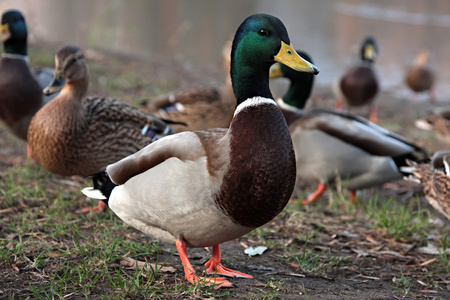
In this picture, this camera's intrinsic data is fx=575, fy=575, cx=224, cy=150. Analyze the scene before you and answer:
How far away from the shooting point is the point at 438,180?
143 inches

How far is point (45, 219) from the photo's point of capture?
3.52 meters

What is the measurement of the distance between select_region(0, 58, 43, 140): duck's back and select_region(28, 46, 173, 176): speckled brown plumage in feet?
2.25

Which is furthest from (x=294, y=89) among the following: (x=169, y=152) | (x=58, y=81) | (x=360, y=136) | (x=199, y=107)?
(x=169, y=152)

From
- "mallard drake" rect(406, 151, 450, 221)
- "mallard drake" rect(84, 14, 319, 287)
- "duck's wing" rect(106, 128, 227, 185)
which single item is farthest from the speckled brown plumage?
"mallard drake" rect(406, 151, 450, 221)

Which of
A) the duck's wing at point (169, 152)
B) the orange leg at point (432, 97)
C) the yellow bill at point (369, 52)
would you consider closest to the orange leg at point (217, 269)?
the duck's wing at point (169, 152)

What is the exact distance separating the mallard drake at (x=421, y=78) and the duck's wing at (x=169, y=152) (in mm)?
7832

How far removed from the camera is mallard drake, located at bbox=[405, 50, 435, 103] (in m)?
9.80

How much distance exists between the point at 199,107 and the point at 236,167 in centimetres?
289

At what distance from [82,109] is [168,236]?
1.49 m

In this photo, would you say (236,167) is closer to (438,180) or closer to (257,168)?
(257,168)

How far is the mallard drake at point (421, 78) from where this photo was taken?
9805 mm

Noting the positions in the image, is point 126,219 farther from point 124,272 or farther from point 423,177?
point 423,177

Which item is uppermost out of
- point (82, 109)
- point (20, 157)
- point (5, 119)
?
point (82, 109)

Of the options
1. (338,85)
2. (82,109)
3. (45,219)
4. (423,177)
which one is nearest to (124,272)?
(45,219)
